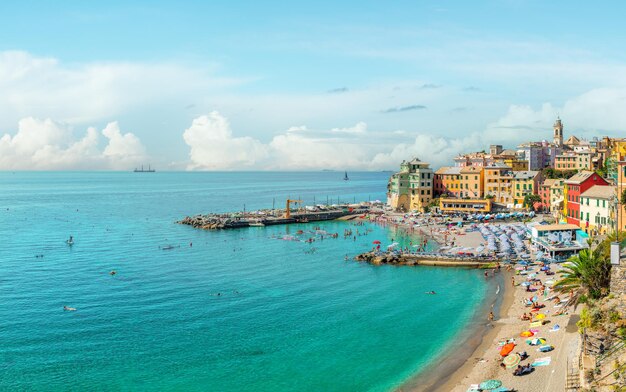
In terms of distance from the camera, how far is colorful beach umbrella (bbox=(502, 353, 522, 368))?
120 ft

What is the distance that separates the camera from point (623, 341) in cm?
2744

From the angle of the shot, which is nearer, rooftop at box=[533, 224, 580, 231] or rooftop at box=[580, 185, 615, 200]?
rooftop at box=[580, 185, 615, 200]

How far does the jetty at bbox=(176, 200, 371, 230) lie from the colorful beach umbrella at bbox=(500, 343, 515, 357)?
8513 centimetres

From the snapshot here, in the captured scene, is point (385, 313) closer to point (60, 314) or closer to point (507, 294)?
point (507, 294)

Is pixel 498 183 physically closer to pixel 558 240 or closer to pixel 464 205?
pixel 464 205

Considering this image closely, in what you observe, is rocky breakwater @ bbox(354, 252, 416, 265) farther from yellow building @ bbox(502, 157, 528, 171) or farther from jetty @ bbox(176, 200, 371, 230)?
yellow building @ bbox(502, 157, 528, 171)

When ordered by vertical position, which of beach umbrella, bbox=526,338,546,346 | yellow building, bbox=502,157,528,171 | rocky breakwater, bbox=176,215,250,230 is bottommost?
beach umbrella, bbox=526,338,546,346

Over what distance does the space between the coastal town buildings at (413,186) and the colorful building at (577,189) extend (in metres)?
55.3

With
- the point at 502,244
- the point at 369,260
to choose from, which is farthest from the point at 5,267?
the point at 502,244

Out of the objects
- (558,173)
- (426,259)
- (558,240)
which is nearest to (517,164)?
(558,173)

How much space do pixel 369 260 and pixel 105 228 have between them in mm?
64689

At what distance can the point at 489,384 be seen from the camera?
1310 inches

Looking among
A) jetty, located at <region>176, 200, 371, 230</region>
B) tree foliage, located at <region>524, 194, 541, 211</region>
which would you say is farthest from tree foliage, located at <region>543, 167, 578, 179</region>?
jetty, located at <region>176, 200, 371, 230</region>

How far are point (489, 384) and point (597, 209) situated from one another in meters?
43.6
